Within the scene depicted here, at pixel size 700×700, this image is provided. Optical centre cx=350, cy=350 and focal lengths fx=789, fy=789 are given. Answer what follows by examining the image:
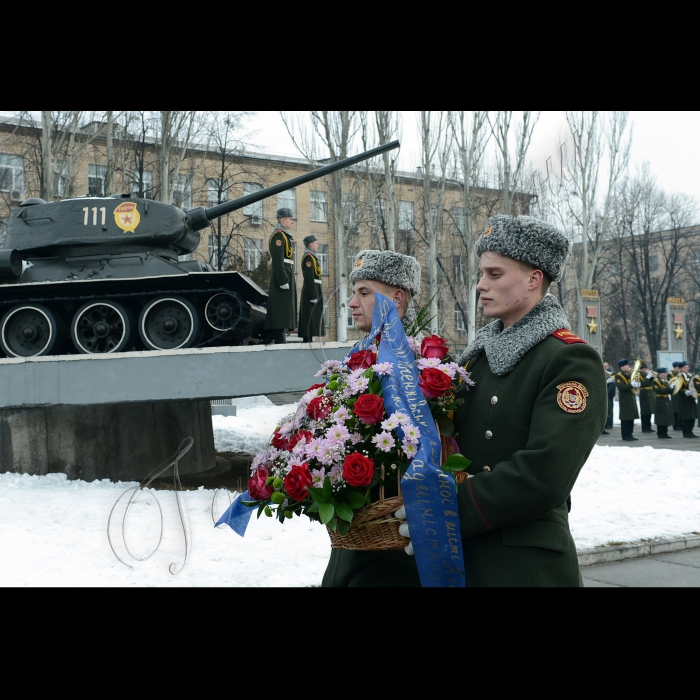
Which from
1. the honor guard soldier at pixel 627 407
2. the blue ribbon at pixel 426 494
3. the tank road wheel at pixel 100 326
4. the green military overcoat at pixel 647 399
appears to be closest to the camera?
the blue ribbon at pixel 426 494

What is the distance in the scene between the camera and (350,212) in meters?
25.5

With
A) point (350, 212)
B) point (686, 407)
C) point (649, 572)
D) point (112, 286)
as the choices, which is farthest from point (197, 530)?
point (350, 212)

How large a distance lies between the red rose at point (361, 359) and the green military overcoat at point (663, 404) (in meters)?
16.3

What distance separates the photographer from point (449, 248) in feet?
126

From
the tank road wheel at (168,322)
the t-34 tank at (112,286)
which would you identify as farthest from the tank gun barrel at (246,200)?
the tank road wheel at (168,322)

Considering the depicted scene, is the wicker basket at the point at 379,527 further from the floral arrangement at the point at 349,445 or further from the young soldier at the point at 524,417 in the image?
the young soldier at the point at 524,417

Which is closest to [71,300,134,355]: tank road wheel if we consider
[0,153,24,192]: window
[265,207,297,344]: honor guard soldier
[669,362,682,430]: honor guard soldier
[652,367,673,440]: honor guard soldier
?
[265,207,297,344]: honor guard soldier

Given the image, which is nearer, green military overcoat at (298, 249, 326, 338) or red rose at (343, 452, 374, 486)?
red rose at (343, 452, 374, 486)

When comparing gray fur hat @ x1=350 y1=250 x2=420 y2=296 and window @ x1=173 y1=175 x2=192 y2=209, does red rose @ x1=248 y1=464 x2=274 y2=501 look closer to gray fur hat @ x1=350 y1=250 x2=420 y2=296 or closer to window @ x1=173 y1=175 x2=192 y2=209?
gray fur hat @ x1=350 y1=250 x2=420 y2=296

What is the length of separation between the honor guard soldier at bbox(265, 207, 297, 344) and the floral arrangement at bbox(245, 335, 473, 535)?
25.9ft

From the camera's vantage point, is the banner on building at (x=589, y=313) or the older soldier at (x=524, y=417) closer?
the older soldier at (x=524, y=417)

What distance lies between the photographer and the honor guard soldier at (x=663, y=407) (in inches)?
677

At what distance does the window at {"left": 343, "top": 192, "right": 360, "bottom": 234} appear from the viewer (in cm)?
2428

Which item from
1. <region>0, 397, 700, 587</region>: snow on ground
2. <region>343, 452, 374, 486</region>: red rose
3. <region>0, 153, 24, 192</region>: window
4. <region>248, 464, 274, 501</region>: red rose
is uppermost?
<region>0, 153, 24, 192</region>: window
